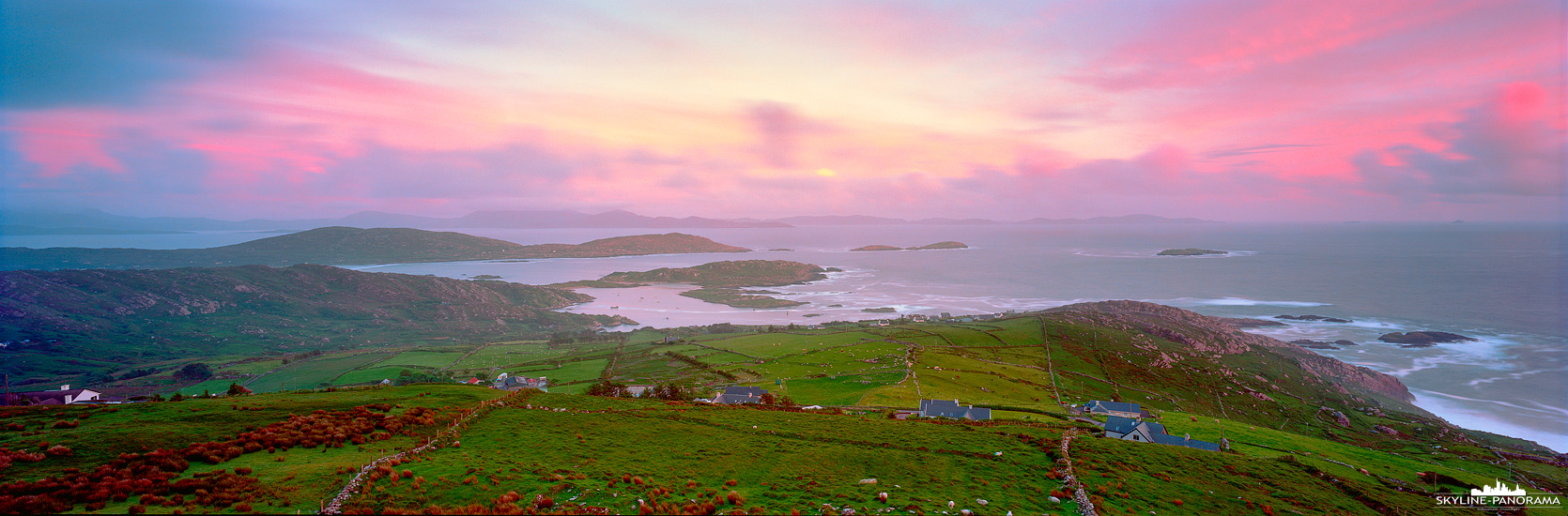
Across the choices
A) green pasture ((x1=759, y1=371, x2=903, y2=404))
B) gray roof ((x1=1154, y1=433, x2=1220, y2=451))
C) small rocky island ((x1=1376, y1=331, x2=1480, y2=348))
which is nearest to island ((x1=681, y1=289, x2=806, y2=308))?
green pasture ((x1=759, y1=371, x2=903, y2=404))

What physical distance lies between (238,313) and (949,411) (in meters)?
157

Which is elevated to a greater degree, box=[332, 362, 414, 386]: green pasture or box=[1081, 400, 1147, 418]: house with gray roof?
box=[1081, 400, 1147, 418]: house with gray roof

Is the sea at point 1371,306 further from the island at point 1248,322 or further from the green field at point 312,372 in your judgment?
the green field at point 312,372

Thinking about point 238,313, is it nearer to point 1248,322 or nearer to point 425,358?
point 425,358

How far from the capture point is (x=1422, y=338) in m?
98.1

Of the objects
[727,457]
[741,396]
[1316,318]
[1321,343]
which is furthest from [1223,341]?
[727,457]

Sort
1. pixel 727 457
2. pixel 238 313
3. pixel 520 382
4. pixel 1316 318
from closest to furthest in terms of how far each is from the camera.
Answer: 1. pixel 727 457
2. pixel 520 382
3. pixel 1316 318
4. pixel 238 313

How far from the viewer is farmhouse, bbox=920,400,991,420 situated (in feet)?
133

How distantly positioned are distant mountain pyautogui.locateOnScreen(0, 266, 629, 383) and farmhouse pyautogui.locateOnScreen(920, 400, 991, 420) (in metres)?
100

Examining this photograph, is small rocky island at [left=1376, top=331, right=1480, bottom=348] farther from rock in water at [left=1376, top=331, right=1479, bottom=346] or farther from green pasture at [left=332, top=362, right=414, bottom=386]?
green pasture at [left=332, top=362, right=414, bottom=386]

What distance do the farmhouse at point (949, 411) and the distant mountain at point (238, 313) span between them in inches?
3944

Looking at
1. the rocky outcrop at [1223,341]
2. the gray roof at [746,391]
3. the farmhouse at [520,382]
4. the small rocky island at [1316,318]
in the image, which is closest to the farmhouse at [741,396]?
the gray roof at [746,391]

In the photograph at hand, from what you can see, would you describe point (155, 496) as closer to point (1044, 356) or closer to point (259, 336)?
point (1044, 356)

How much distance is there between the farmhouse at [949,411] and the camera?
40.5 metres
